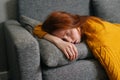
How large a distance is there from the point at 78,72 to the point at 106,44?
0.24 metres

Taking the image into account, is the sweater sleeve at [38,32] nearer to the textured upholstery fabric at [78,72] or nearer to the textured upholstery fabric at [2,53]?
the textured upholstery fabric at [78,72]

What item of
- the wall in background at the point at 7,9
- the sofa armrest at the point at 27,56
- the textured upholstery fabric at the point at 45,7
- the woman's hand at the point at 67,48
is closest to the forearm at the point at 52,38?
the woman's hand at the point at 67,48

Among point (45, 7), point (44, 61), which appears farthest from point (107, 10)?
point (44, 61)

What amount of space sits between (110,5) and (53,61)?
2.94 feet

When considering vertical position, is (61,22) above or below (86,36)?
above

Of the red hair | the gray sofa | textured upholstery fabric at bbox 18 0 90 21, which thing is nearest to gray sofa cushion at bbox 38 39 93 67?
the gray sofa

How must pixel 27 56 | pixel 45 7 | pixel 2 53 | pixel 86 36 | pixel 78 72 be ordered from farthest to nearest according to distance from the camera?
pixel 2 53
pixel 45 7
pixel 86 36
pixel 78 72
pixel 27 56

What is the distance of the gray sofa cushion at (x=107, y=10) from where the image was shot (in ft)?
6.37

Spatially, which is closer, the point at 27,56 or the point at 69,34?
the point at 27,56

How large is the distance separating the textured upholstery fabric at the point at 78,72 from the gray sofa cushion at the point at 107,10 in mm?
628

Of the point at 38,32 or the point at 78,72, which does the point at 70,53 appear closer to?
the point at 78,72

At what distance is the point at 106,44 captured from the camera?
140 cm

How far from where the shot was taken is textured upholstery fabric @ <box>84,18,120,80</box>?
1.36 m

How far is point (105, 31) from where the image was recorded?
1.47 m
